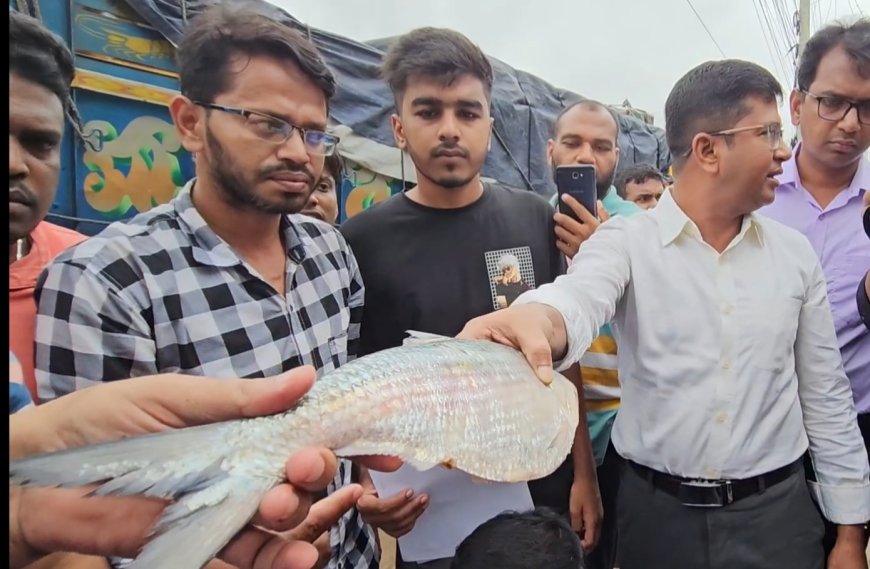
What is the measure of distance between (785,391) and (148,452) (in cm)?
185

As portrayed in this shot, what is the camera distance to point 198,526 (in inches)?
33.2

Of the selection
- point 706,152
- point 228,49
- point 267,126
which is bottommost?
point 706,152

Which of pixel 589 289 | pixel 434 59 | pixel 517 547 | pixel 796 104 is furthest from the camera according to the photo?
pixel 796 104

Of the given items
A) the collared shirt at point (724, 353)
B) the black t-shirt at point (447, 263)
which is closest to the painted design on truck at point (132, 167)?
the black t-shirt at point (447, 263)

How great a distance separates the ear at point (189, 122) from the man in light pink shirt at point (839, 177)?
237 cm

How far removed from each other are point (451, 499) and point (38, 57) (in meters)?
1.59

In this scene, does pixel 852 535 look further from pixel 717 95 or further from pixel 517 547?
pixel 717 95

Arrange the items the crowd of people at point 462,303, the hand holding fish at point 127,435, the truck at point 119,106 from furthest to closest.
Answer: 1. the truck at point 119,106
2. the crowd of people at point 462,303
3. the hand holding fish at point 127,435

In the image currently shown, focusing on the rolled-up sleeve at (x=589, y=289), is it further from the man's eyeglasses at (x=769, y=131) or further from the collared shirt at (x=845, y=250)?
the collared shirt at (x=845, y=250)

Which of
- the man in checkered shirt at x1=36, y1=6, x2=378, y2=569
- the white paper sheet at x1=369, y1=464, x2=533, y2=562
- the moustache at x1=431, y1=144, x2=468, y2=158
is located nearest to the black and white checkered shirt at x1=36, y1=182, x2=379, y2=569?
the man in checkered shirt at x1=36, y1=6, x2=378, y2=569

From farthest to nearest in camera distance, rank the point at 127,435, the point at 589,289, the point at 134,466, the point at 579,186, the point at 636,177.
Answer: the point at 636,177 → the point at 579,186 → the point at 589,289 → the point at 127,435 → the point at 134,466

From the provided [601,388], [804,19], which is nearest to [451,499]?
[601,388]

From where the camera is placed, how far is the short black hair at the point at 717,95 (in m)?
2.01

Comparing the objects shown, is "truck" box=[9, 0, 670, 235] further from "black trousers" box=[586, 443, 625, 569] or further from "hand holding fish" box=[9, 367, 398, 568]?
"black trousers" box=[586, 443, 625, 569]
